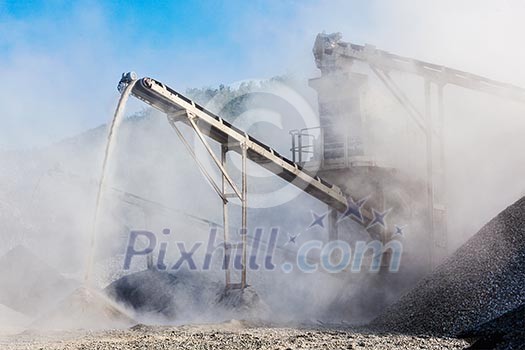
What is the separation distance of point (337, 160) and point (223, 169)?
12.1ft

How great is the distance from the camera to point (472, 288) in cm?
922

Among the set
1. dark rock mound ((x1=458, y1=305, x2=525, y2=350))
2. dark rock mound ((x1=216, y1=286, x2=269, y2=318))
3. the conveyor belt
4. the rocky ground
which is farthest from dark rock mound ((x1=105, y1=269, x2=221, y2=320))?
dark rock mound ((x1=458, y1=305, x2=525, y2=350))

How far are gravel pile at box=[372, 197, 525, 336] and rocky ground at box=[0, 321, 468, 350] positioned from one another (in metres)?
0.80

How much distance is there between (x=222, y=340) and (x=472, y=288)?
4.20 m

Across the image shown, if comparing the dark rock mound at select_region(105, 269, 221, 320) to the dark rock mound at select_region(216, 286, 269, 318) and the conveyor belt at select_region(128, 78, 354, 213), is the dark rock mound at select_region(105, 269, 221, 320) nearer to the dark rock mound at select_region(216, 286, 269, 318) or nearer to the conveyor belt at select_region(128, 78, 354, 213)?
the dark rock mound at select_region(216, 286, 269, 318)

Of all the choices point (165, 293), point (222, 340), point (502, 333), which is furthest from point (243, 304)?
point (502, 333)

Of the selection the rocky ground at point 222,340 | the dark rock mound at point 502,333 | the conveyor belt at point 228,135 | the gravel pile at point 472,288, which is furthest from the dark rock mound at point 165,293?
the dark rock mound at point 502,333

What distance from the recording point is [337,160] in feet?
48.3

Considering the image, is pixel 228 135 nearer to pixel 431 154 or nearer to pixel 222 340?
pixel 431 154

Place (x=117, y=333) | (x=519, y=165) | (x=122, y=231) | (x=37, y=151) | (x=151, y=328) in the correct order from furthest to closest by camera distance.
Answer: (x=37, y=151) < (x=122, y=231) < (x=519, y=165) < (x=151, y=328) < (x=117, y=333)

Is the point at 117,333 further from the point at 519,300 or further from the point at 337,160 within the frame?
the point at 337,160

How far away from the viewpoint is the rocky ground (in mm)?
6935

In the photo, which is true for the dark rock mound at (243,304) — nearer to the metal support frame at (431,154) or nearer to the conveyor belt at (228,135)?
the conveyor belt at (228,135)

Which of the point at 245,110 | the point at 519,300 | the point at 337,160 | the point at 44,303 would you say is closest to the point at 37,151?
the point at 245,110
